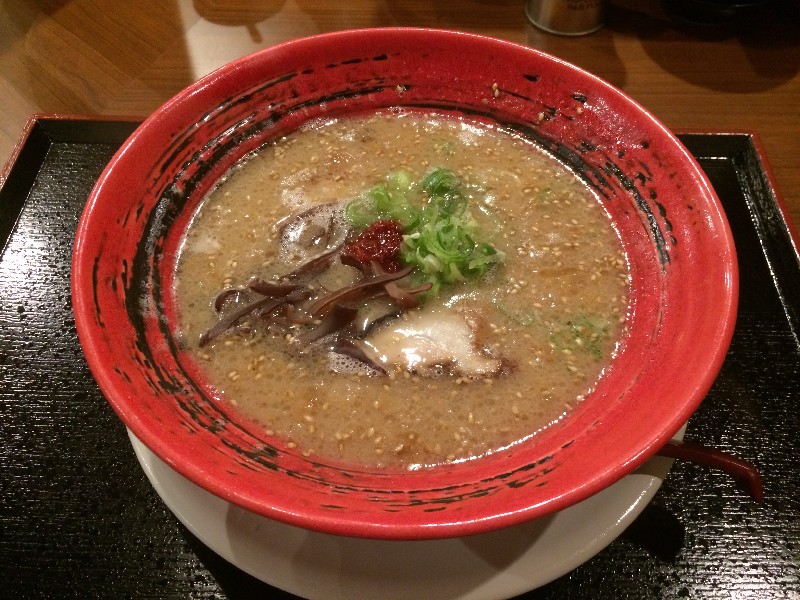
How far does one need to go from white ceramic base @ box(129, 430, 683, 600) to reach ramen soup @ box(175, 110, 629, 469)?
0.20 metres

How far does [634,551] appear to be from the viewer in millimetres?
1486

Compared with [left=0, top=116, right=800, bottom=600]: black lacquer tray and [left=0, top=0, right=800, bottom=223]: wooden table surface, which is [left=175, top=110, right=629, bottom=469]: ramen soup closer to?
[left=0, top=116, right=800, bottom=600]: black lacquer tray

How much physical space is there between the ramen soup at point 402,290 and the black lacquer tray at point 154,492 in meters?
0.41

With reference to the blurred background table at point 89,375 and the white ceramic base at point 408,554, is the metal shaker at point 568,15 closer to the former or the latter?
the blurred background table at point 89,375

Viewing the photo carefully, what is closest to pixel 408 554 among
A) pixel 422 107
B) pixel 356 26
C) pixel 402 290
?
pixel 402 290

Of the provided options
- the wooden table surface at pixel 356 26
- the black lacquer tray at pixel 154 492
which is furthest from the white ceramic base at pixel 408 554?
the wooden table surface at pixel 356 26

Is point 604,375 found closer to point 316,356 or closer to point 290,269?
point 316,356

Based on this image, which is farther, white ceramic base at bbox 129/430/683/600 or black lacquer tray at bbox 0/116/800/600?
black lacquer tray at bbox 0/116/800/600

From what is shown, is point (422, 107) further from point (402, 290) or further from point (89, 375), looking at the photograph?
point (89, 375)

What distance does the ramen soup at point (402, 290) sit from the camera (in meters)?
1.46

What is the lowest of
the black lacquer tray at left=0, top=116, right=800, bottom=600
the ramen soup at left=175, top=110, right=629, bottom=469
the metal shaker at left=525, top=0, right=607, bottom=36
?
the black lacquer tray at left=0, top=116, right=800, bottom=600

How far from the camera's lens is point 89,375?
70.2 inches

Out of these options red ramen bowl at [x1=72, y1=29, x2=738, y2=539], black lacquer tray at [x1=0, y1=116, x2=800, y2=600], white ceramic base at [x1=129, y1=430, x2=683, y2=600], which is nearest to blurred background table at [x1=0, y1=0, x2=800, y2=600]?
black lacquer tray at [x1=0, y1=116, x2=800, y2=600]

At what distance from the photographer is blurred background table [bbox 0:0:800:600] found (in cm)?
146
